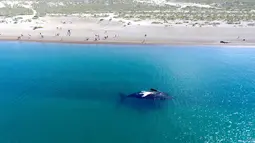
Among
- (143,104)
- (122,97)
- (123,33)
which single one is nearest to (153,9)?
(123,33)

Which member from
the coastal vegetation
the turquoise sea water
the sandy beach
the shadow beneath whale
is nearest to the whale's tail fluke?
the shadow beneath whale

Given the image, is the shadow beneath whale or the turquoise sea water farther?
the shadow beneath whale

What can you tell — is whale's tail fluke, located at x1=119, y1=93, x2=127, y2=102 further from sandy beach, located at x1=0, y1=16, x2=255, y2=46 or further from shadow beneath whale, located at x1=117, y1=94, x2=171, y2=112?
sandy beach, located at x1=0, y1=16, x2=255, y2=46

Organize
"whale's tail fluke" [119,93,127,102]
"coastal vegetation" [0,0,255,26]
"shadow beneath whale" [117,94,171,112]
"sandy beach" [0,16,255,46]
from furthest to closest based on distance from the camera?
"coastal vegetation" [0,0,255,26], "sandy beach" [0,16,255,46], "whale's tail fluke" [119,93,127,102], "shadow beneath whale" [117,94,171,112]

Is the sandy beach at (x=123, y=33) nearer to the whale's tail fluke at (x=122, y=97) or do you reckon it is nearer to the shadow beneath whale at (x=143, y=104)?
the whale's tail fluke at (x=122, y=97)

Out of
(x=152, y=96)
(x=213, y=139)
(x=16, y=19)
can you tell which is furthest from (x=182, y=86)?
(x=16, y=19)

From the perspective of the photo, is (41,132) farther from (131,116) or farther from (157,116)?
(157,116)

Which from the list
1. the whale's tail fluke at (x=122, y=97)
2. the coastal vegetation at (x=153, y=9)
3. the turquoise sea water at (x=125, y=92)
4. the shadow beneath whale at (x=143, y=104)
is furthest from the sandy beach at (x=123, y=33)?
the shadow beneath whale at (x=143, y=104)

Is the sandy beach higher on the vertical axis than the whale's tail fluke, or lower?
higher
